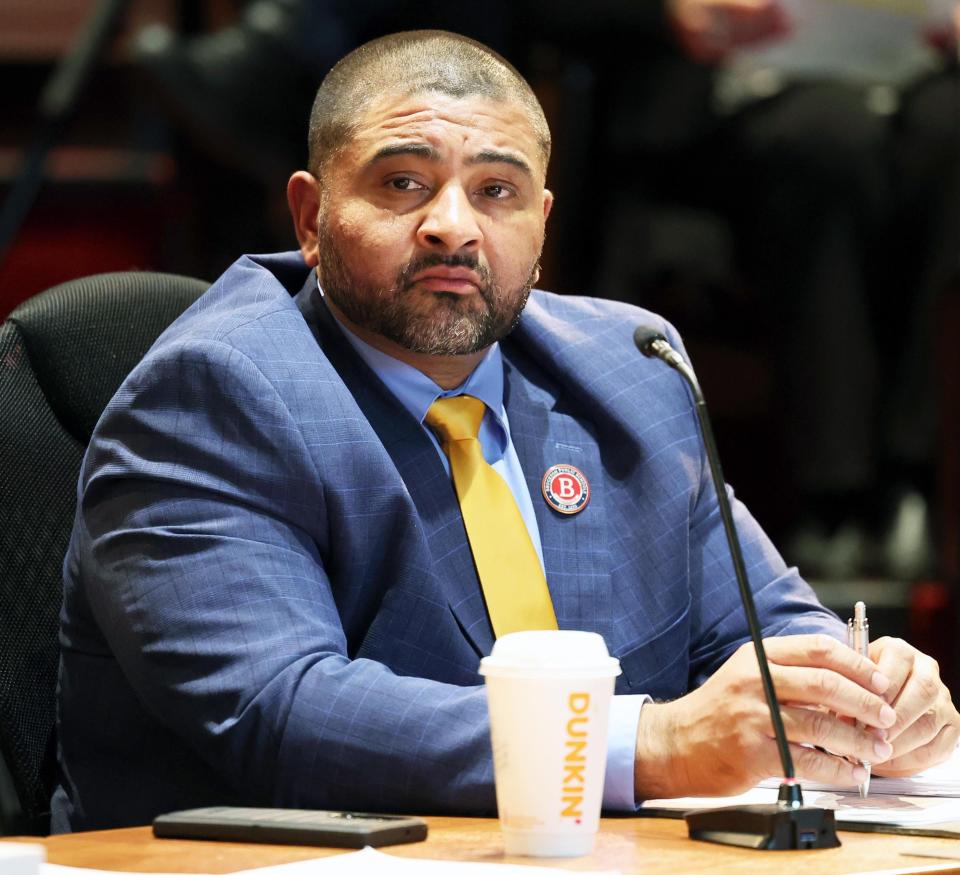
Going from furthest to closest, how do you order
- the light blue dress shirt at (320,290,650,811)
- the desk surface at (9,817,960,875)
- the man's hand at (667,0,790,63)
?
1. the man's hand at (667,0,790,63)
2. the light blue dress shirt at (320,290,650,811)
3. the desk surface at (9,817,960,875)

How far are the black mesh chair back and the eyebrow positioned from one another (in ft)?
1.19

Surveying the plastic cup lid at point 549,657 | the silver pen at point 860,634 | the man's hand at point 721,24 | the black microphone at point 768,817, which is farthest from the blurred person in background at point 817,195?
the plastic cup lid at point 549,657

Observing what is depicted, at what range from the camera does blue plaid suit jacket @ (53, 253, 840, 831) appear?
1.39 meters

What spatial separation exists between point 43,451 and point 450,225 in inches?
19.5

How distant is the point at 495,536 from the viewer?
1707 mm

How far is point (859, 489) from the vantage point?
3971 mm

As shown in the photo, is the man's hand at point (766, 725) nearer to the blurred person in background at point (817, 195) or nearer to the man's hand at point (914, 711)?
the man's hand at point (914, 711)

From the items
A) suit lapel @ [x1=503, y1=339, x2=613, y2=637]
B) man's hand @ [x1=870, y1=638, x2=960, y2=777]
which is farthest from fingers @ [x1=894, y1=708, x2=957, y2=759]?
suit lapel @ [x1=503, y1=339, x2=613, y2=637]

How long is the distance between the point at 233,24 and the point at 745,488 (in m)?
1.62

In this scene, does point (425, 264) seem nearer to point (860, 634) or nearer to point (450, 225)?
point (450, 225)

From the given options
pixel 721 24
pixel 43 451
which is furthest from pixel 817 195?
pixel 43 451

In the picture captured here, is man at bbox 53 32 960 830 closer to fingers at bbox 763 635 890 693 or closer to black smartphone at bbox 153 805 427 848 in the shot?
fingers at bbox 763 635 890 693

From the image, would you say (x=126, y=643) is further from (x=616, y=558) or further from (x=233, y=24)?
(x=233, y=24)

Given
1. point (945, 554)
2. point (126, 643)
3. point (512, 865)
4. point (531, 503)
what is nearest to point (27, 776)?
point (126, 643)
